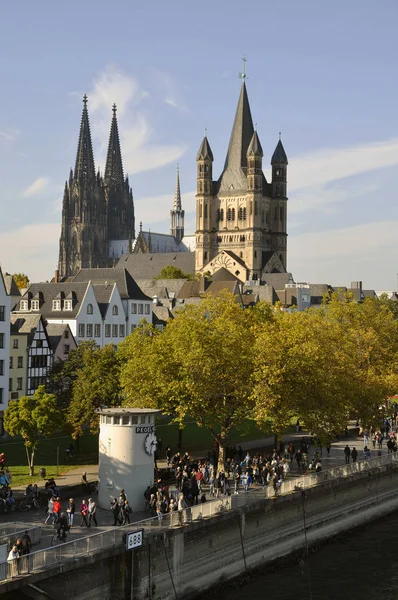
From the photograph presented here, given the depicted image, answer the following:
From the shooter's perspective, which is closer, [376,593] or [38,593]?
[38,593]

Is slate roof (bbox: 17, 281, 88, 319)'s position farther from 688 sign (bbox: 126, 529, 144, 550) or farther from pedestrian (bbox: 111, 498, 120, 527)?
688 sign (bbox: 126, 529, 144, 550)

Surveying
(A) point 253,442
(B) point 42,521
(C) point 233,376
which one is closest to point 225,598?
(B) point 42,521

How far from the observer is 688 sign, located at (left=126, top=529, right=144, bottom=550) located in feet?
107

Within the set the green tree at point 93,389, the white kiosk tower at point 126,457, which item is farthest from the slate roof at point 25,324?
the white kiosk tower at point 126,457

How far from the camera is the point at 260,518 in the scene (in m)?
41.6

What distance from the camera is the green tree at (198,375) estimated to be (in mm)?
51188

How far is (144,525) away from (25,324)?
1737 inches

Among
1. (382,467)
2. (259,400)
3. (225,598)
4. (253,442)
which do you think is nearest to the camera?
(225,598)

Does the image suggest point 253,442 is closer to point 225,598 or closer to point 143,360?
point 143,360

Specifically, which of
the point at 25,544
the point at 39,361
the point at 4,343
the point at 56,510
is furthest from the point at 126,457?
the point at 39,361

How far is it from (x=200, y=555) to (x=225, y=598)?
6.35 ft

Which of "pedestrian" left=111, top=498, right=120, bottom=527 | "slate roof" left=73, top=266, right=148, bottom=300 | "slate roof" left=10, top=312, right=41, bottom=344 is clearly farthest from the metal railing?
"slate roof" left=73, top=266, right=148, bottom=300

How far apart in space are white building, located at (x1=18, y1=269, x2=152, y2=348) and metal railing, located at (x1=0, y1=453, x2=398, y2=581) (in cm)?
3670

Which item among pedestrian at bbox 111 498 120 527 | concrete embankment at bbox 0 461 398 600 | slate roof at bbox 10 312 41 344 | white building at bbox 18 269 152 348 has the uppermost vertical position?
white building at bbox 18 269 152 348
